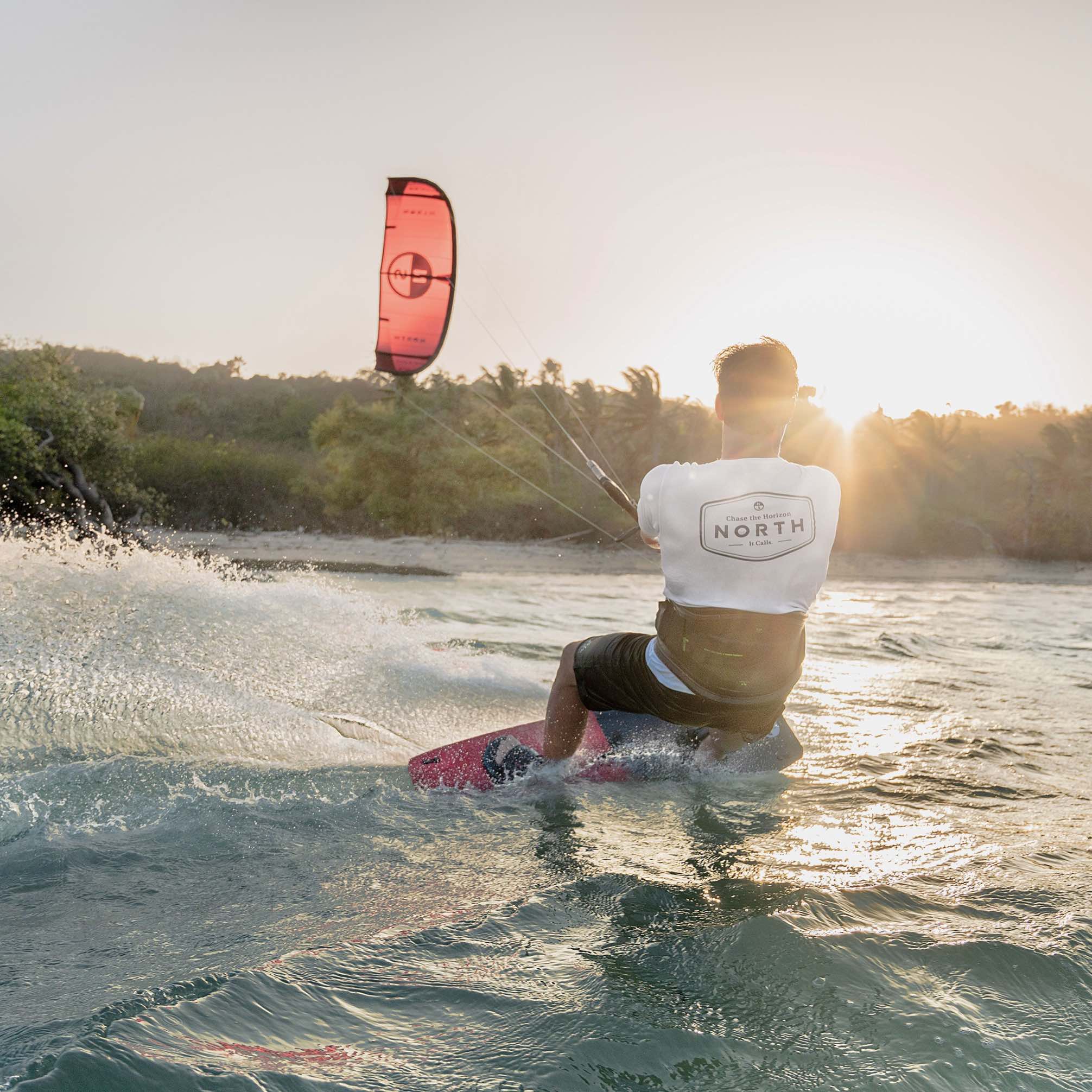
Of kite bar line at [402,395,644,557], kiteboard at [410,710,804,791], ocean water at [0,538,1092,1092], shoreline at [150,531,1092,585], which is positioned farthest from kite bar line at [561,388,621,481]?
shoreline at [150,531,1092,585]

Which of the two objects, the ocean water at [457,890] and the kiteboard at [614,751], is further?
the kiteboard at [614,751]

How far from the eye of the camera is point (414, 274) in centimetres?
1051

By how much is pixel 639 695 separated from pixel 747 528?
2.52 feet

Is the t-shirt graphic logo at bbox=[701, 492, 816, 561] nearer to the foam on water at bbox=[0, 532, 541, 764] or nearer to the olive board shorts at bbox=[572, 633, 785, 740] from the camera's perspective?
the olive board shorts at bbox=[572, 633, 785, 740]

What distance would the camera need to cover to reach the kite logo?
34.3 ft

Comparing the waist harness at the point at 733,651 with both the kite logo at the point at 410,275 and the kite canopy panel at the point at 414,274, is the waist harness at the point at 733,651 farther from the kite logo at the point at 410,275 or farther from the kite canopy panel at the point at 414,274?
the kite logo at the point at 410,275

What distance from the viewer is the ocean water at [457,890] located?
184 centimetres

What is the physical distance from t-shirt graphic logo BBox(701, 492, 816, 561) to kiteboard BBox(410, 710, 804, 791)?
1292 millimetres

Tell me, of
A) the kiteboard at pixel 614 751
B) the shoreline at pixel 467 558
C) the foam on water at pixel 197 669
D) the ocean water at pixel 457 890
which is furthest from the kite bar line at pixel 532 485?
the shoreline at pixel 467 558

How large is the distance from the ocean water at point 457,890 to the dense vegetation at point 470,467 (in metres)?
13.5

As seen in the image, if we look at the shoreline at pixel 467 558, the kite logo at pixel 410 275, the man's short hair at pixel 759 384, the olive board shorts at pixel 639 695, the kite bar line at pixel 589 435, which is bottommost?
the shoreline at pixel 467 558

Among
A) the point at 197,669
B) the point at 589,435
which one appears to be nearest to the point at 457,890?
the point at 197,669

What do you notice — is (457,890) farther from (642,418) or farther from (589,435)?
(642,418)

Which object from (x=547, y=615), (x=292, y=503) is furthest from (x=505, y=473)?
(x=547, y=615)
